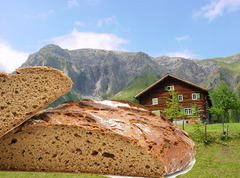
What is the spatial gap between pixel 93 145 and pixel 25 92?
138cm

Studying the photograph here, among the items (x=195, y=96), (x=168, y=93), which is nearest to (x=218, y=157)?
(x=168, y=93)

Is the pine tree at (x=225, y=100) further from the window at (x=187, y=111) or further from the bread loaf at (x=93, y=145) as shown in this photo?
the bread loaf at (x=93, y=145)

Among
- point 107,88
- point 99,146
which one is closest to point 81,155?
point 99,146

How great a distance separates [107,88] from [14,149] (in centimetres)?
18590

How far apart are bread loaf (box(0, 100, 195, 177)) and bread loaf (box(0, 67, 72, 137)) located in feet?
0.53

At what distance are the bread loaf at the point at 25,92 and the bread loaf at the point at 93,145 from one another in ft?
0.53

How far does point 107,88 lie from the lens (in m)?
189

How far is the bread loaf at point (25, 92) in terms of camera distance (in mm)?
3061

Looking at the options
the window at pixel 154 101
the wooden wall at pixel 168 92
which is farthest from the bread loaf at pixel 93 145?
the window at pixel 154 101

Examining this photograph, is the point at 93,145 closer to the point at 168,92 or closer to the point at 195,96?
the point at 168,92

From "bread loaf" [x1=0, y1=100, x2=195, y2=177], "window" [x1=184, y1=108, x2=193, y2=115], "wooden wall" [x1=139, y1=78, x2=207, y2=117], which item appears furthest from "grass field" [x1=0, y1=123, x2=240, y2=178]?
"wooden wall" [x1=139, y1=78, x2=207, y2=117]

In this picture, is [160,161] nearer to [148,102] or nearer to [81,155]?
[81,155]

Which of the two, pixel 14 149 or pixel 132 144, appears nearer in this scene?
pixel 132 144

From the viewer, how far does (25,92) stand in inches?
125
